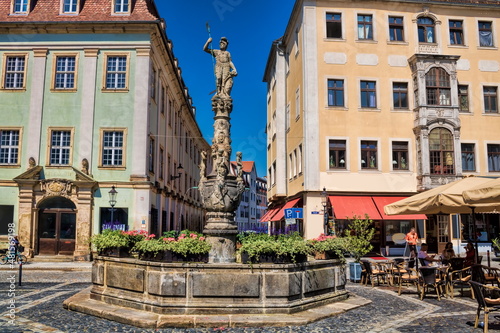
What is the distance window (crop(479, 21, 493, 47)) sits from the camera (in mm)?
27422

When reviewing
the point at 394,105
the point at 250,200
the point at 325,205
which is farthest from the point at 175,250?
the point at 250,200

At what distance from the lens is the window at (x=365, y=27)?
26.6 m

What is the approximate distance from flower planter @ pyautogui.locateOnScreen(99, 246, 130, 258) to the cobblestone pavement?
4.69ft

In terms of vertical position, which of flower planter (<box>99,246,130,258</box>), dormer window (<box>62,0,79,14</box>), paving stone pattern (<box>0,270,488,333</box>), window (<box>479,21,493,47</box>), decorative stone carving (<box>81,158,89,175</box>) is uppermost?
dormer window (<box>62,0,79,14</box>)

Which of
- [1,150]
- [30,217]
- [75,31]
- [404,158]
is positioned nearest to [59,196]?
[30,217]


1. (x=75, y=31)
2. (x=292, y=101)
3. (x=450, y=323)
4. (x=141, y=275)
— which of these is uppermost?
(x=75, y=31)

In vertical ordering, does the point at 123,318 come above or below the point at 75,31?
below

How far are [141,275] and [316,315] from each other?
3.39m

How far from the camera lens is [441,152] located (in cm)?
2567

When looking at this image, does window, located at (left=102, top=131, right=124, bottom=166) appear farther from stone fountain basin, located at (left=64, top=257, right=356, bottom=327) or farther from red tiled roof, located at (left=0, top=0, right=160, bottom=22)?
stone fountain basin, located at (left=64, top=257, right=356, bottom=327)

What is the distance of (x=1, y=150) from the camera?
24750mm

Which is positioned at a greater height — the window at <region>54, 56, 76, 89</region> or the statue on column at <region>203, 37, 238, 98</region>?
the window at <region>54, 56, 76, 89</region>

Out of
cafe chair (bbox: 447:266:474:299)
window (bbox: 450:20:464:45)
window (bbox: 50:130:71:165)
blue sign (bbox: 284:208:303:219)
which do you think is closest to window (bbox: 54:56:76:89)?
window (bbox: 50:130:71:165)

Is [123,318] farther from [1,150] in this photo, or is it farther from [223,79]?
[1,150]
